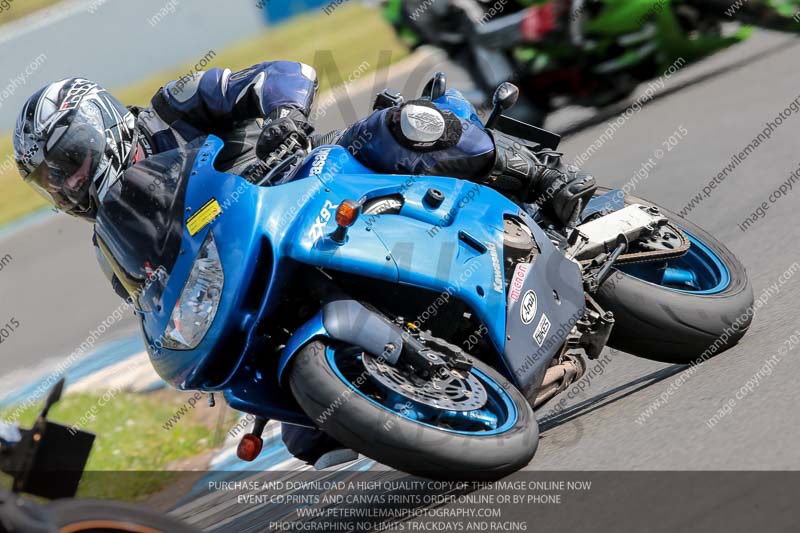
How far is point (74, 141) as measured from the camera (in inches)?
166

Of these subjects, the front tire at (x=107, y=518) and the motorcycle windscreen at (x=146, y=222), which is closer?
the front tire at (x=107, y=518)

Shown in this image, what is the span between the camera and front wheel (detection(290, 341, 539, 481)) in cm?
344

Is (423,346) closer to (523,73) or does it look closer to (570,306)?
(570,306)

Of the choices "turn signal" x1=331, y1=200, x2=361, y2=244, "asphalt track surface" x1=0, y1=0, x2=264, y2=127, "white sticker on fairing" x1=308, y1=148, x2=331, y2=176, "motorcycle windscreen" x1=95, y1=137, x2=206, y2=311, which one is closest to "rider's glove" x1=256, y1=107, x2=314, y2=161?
"white sticker on fairing" x1=308, y1=148, x2=331, y2=176

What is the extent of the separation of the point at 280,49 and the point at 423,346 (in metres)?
11.8

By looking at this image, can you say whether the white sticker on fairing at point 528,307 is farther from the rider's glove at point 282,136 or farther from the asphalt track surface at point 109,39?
the asphalt track surface at point 109,39

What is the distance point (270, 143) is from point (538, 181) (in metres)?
1.20

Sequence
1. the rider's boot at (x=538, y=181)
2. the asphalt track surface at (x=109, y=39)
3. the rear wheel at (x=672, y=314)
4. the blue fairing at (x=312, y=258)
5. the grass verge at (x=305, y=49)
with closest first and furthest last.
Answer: the blue fairing at (x=312, y=258), the rear wheel at (x=672, y=314), the rider's boot at (x=538, y=181), the asphalt track surface at (x=109, y=39), the grass verge at (x=305, y=49)

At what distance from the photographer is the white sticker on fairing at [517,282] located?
13.7ft

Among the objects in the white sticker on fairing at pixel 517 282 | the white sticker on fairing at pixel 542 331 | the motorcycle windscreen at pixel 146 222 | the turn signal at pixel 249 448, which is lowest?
the turn signal at pixel 249 448

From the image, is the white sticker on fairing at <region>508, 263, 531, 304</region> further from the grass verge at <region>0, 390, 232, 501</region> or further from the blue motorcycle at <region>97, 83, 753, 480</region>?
the grass verge at <region>0, 390, 232, 501</region>

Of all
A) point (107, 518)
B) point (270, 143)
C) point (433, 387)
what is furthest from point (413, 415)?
point (270, 143)

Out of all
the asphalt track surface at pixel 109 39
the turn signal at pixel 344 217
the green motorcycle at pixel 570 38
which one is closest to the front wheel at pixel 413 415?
the turn signal at pixel 344 217

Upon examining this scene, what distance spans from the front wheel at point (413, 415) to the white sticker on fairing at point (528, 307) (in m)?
Result: 0.39
